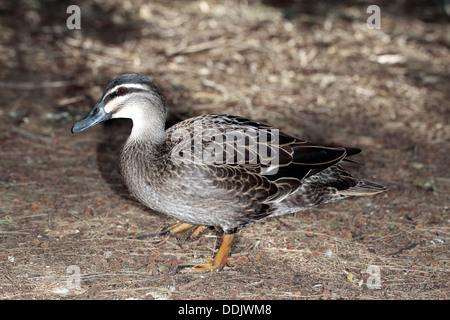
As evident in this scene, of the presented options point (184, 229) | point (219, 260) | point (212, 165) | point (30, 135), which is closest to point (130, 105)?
point (212, 165)

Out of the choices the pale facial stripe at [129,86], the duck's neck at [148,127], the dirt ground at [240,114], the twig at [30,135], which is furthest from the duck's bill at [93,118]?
the twig at [30,135]

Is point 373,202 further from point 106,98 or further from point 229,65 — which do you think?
point 229,65

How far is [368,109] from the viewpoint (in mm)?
7398

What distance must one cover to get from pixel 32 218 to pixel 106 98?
131 cm

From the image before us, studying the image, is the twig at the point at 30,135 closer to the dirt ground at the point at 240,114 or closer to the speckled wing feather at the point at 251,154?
the dirt ground at the point at 240,114

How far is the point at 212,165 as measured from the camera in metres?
4.19

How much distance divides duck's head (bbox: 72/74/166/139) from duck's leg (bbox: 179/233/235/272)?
3.42 feet

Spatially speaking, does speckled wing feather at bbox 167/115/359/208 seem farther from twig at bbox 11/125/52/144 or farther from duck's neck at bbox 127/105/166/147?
twig at bbox 11/125/52/144

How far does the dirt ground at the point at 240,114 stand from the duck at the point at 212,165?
413 mm

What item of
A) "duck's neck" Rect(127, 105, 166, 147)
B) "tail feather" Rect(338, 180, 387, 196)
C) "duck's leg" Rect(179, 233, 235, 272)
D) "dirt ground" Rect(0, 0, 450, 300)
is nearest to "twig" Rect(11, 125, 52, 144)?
"dirt ground" Rect(0, 0, 450, 300)

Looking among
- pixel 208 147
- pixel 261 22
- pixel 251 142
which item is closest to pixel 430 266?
pixel 251 142

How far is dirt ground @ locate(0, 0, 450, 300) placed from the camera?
13.8 ft

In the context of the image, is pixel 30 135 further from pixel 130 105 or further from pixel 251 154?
pixel 251 154

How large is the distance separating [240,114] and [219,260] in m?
3.02
